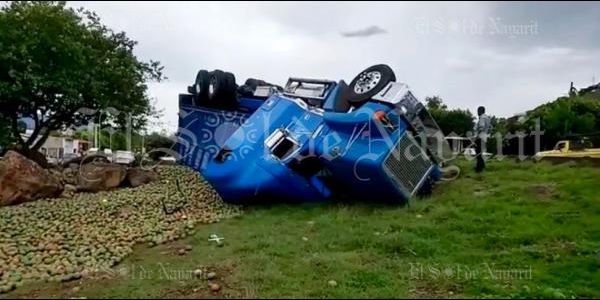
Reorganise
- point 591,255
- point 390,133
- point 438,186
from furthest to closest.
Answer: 1. point 438,186
2. point 390,133
3. point 591,255

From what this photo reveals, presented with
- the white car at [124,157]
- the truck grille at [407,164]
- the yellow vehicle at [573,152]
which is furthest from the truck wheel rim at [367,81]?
the white car at [124,157]

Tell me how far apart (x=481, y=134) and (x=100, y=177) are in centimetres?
735

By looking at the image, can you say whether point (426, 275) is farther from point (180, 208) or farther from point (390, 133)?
point (180, 208)

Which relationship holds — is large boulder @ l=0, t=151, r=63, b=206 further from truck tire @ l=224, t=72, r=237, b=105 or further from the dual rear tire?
truck tire @ l=224, t=72, r=237, b=105

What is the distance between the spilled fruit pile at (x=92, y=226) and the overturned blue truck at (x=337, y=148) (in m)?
0.71

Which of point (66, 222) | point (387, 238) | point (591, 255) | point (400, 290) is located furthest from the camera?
point (66, 222)

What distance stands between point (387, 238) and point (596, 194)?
3.63m

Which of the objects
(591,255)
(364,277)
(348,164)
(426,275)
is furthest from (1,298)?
(591,255)

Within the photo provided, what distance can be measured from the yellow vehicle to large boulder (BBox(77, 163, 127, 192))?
8.56 metres

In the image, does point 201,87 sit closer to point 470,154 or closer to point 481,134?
point 481,134

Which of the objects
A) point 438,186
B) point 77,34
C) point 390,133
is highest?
point 77,34

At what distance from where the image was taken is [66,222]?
7758 mm

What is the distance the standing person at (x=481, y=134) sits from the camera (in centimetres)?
1085

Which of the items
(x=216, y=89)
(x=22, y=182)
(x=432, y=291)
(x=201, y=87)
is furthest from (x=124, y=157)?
(x=432, y=291)
